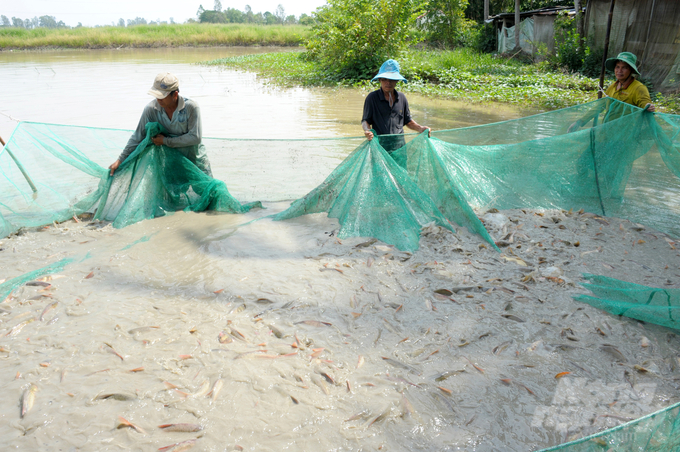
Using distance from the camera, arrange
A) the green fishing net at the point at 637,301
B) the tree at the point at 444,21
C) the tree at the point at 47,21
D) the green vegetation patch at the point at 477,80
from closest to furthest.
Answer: the green fishing net at the point at 637,301, the green vegetation patch at the point at 477,80, the tree at the point at 444,21, the tree at the point at 47,21

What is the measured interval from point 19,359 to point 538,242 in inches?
143

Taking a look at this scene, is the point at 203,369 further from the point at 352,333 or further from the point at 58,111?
the point at 58,111

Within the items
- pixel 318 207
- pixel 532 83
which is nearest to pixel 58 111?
pixel 318 207

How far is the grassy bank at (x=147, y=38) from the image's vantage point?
106 ft

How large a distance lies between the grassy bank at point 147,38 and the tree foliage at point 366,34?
18353 mm

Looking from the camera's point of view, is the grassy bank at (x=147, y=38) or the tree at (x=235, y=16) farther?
the tree at (x=235, y=16)

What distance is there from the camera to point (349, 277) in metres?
3.16

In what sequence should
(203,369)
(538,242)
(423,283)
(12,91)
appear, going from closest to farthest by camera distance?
1. (203,369)
2. (423,283)
3. (538,242)
4. (12,91)

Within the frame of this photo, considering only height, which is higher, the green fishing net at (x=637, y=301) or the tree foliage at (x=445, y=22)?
the tree foliage at (x=445, y=22)

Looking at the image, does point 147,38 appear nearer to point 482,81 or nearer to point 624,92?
point 482,81

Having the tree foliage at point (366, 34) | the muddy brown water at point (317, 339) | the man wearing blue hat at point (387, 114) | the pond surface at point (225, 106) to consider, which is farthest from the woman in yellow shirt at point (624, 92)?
the tree foliage at point (366, 34)

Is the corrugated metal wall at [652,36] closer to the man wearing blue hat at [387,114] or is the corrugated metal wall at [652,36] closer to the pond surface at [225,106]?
the pond surface at [225,106]

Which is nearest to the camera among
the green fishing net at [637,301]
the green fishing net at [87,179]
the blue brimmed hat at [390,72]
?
the green fishing net at [637,301]

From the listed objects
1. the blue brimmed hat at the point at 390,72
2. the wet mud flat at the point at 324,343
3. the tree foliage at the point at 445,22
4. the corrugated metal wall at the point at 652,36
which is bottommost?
the wet mud flat at the point at 324,343
